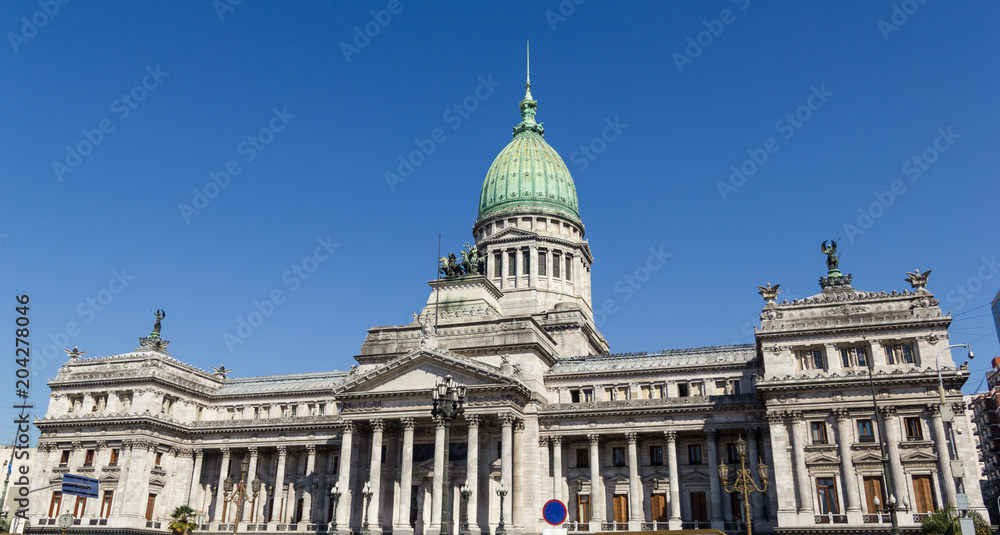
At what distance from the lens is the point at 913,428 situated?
52.1 m

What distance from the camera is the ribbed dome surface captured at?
299 ft

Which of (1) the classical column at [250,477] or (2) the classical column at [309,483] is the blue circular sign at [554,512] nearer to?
(2) the classical column at [309,483]

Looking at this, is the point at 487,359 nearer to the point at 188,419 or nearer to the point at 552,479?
the point at 552,479

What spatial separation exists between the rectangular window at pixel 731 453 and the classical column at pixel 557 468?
528 inches

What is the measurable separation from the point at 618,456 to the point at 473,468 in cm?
1335

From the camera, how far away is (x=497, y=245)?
8912cm

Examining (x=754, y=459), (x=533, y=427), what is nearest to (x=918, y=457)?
(x=754, y=459)

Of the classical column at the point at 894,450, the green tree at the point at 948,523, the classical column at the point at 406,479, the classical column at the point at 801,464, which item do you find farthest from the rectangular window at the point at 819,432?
the classical column at the point at 406,479

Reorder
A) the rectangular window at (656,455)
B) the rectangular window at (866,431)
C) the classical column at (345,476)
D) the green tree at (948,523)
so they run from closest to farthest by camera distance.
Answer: the green tree at (948,523)
the rectangular window at (866,431)
the classical column at (345,476)
the rectangular window at (656,455)

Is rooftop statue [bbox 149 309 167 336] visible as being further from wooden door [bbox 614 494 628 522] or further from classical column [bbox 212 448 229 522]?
wooden door [bbox 614 494 628 522]

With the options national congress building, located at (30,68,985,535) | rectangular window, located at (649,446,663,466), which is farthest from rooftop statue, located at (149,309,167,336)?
rectangular window, located at (649,446,663,466)

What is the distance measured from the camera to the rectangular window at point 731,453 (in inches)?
2398

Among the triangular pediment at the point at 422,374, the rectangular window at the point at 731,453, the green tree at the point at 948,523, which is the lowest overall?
the green tree at the point at 948,523

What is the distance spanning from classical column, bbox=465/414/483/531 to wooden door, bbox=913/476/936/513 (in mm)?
30143
